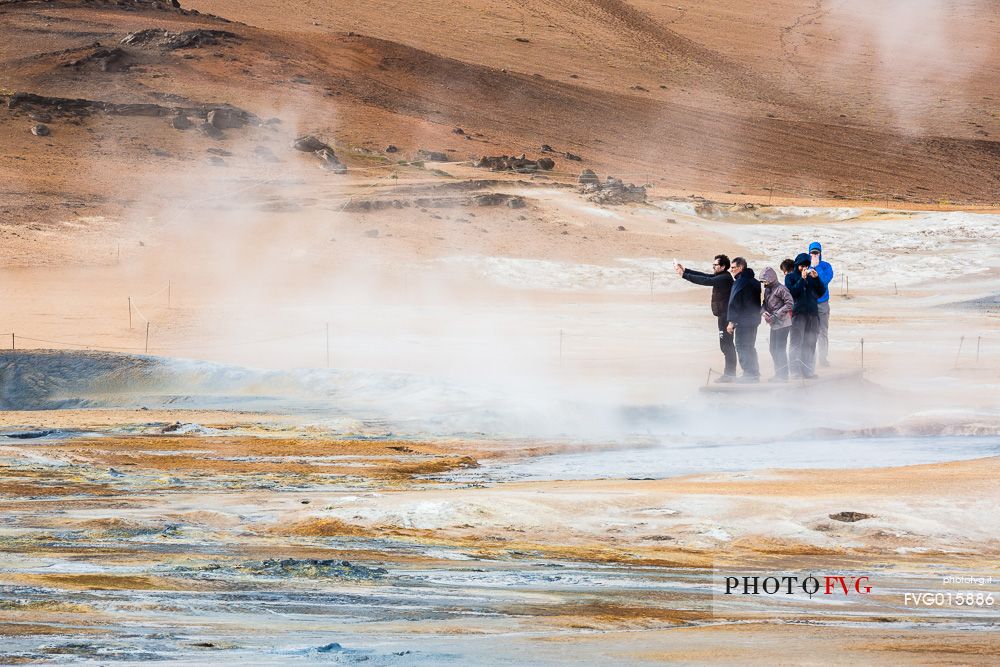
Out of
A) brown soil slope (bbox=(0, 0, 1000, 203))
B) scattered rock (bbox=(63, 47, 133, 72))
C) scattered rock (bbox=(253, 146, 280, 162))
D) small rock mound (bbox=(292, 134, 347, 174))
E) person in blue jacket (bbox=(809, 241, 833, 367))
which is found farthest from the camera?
scattered rock (bbox=(63, 47, 133, 72))

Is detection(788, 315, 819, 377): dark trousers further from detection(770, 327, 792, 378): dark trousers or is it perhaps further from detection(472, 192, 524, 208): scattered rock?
detection(472, 192, 524, 208): scattered rock

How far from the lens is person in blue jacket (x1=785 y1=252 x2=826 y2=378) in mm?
14234

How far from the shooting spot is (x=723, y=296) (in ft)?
45.6

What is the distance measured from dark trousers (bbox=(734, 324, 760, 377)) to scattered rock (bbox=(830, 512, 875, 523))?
5.37 meters

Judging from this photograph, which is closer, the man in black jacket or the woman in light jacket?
the man in black jacket

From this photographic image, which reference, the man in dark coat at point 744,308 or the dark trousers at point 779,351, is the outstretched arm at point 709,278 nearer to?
the man in dark coat at point 744,308

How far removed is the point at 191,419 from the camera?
14.5 meters

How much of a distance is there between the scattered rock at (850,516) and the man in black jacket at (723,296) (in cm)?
502

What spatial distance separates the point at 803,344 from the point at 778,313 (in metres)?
0.71

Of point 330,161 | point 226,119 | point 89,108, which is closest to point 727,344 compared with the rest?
point 330,161

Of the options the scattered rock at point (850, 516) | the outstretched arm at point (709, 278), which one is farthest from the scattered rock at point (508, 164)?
the scattered rock at point (850, 516)

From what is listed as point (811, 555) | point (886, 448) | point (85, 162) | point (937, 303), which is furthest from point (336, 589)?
point (85, 162)

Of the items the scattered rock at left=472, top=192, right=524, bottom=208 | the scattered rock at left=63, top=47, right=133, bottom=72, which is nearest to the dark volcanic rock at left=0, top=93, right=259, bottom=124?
the scattered rock at left=63, top=47, right=133, bottom=72

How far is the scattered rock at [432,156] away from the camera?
145 feet
